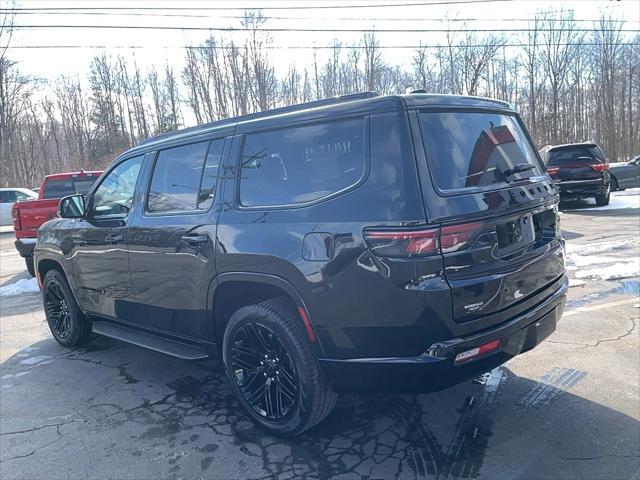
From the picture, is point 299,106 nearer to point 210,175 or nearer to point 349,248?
point 210,175

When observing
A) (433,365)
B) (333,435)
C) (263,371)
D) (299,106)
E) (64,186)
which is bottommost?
(333,435)

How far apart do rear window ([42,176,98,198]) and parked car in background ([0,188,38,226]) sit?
1235cm

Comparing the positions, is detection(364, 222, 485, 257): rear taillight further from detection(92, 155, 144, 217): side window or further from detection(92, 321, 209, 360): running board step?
detection(92, 155, 144, 217): side window

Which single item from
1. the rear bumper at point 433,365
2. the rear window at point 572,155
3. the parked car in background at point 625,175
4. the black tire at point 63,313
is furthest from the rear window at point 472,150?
the parked car in background at point 625,175

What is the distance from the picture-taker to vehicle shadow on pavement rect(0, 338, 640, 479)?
2900mm

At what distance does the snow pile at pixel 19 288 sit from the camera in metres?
8.40

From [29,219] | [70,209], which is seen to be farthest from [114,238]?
[29,219]

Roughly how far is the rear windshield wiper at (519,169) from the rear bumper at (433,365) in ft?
2.69

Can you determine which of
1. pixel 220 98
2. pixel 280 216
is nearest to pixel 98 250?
pixel 280 216

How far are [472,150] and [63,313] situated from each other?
15.0 feet

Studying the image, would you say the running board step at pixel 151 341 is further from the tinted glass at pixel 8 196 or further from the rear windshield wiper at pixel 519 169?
the tinted glass at pixel 8 196

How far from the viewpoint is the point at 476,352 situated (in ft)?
8.80

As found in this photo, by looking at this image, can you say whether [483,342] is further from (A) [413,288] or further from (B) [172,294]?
(B) [172,294]

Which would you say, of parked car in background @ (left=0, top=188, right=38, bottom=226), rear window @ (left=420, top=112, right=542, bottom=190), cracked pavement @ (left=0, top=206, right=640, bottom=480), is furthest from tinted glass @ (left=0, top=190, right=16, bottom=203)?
rear window @ (left=420, top=112, right=542, bottom=190)
